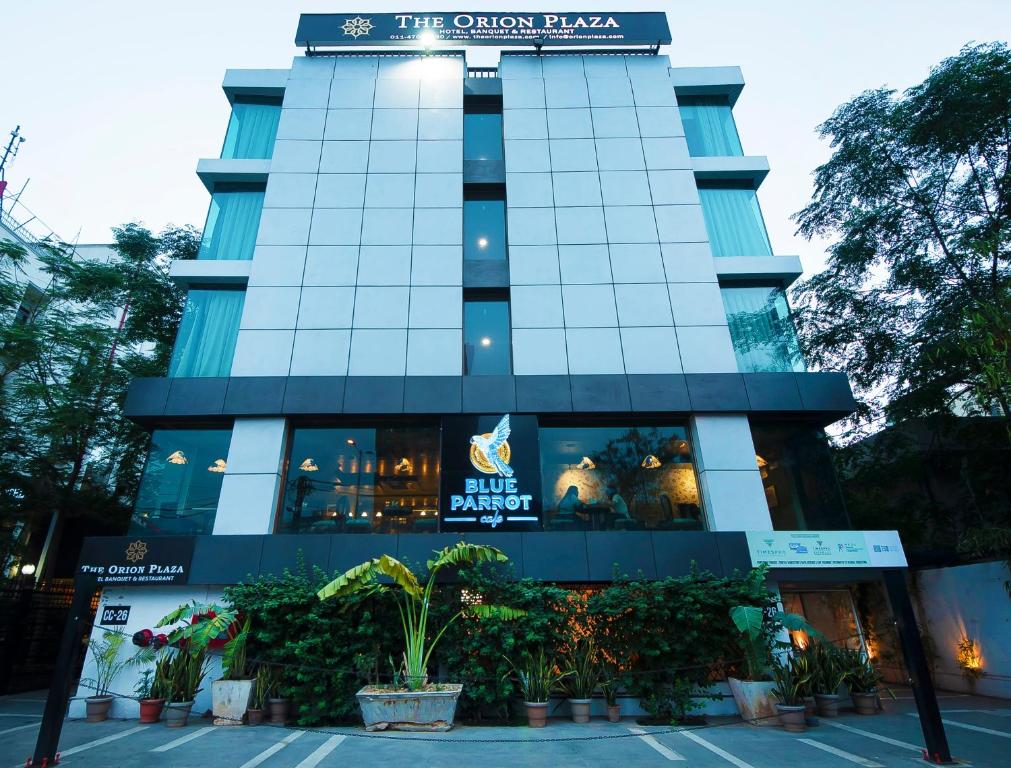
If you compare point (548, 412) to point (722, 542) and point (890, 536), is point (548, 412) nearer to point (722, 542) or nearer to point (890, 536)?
point (722, 542)

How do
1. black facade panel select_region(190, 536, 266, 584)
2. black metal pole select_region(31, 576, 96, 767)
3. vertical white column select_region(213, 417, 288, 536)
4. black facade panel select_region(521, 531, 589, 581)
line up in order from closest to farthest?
black metal pole select_region(31, 576, 96, 767)
black facade panel select_region(190, 536, 266, 584)
black facade panel select_region(521, 531, 589, 581)
vertical white column select_region(213, 417, 288, 536)

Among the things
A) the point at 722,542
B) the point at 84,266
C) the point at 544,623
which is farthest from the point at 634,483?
the point at 84,266

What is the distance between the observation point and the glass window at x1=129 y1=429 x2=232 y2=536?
12984 millimetres

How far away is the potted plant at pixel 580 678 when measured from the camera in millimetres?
10617

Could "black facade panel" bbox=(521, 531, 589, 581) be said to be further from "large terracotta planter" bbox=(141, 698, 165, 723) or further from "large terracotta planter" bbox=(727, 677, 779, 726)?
"large terracotta planter" bbox=(141, 698, 165, 723)

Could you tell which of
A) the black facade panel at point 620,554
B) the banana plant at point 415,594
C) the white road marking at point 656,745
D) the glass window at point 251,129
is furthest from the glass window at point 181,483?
the white road marking at point 656,745

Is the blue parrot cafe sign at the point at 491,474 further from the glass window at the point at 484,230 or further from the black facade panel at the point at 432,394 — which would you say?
the glass window at the point at 484,230

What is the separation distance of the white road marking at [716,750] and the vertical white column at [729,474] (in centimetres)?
479

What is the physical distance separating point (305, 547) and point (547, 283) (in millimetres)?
10018

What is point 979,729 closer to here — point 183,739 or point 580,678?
point 580,678

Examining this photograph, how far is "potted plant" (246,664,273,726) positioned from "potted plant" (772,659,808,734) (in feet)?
33.8

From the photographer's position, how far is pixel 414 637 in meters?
10.6

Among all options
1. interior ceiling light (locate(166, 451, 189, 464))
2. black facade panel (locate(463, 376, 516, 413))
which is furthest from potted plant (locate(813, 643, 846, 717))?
interior ceiling light (locate(166, 451, 189, 464))

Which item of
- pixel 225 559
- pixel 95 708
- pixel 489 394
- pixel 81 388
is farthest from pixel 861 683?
pixel 81 388
